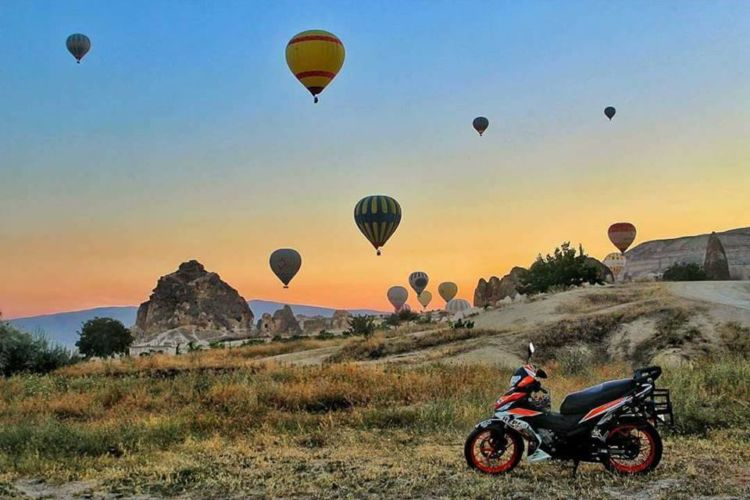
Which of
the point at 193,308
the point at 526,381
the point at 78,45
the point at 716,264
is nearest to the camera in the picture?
the point at 526,381

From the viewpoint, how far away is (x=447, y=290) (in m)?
127

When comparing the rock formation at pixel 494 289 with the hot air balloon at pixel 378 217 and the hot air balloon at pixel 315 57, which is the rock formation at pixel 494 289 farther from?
the hot air balloon at pixel 315 57

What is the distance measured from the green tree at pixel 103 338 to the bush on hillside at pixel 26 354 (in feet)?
116

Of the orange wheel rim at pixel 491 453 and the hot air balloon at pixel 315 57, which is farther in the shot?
the hot air balloon at pixel 315 57

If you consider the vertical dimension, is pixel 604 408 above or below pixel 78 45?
below

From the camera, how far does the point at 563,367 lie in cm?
2233

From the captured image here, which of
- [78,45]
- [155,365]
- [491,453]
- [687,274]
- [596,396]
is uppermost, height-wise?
[78,45]

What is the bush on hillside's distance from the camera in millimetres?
29828

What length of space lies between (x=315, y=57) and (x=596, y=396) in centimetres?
3453

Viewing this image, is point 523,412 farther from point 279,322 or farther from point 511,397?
point 279,322

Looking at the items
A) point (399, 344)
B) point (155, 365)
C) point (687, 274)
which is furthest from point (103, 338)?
point (687, 274)

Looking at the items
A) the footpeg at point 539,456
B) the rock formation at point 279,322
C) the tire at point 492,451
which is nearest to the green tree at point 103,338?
the rock formation at point 279,322

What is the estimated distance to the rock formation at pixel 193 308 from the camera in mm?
137625

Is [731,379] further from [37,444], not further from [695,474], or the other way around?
[37,444]
